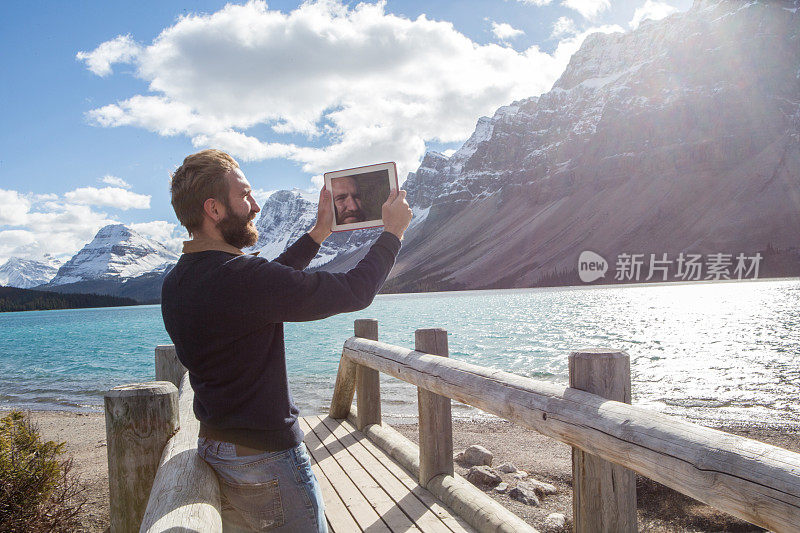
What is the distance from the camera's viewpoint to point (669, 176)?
11988 centimetres

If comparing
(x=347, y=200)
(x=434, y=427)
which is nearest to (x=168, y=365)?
(x=434, y=427)

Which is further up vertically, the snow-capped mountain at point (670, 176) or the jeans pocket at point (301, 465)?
the snow-capped mountain at point (670, 176)

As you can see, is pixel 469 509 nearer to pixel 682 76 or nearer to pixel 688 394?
pixel 688 394

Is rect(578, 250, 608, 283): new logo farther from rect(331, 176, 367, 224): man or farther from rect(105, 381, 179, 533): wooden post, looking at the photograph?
rect(105, 381, 179, 533): wooden post

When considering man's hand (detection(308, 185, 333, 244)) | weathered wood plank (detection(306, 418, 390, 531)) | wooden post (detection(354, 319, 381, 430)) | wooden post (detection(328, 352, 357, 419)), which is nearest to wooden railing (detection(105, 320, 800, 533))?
weathered wood plank (detection(306, 418, 390, 531))

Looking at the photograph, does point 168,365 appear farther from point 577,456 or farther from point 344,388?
point 577,456

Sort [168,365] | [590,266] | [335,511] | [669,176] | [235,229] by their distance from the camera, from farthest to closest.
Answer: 1. [669,176]
2. [590,266]
3. [168,365]
4. [335,511]
5. [235,229]

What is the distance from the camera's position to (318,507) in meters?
2.03

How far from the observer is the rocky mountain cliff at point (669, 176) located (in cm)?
10288

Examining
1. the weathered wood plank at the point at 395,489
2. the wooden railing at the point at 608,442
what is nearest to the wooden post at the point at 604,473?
the wooden railing at the point at 608,442

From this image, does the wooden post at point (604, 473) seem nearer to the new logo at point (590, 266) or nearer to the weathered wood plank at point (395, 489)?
the weathered wood plank at point (395, 489)

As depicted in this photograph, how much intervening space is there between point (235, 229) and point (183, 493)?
2.92ft

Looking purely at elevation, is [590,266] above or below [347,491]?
above

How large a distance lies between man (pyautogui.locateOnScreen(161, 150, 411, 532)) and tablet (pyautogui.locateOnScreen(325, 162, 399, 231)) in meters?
0.21
